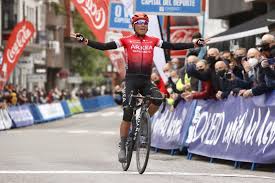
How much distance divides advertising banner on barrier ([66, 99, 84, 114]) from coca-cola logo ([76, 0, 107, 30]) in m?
29.7

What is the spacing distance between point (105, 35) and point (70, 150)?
837 cm

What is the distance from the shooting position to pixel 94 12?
25.2 m

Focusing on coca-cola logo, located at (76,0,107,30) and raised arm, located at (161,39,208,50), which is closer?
raised arm, located at (161,39,208,50)

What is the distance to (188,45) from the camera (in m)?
13.3

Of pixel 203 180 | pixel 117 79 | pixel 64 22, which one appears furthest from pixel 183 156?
pixel 117 79

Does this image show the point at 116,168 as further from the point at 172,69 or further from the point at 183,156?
the point at 172,69

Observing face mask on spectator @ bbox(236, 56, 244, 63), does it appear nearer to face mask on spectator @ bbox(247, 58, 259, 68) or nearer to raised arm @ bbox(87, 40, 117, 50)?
face mask on spectator @ bbox(247, 58, 259, 68)

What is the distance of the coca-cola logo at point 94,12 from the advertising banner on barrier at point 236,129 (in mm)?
8619

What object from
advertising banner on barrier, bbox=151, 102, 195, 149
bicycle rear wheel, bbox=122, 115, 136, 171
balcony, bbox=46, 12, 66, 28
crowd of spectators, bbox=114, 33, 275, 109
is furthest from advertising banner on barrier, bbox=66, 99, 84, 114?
bicycle rear wheel, bbox=122, 115, 136, 171

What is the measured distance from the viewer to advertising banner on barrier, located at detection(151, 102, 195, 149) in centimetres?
1742

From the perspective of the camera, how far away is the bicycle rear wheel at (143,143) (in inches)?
489

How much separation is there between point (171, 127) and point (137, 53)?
5.45 meters

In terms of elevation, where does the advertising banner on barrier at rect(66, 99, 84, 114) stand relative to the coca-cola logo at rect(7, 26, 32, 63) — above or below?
below

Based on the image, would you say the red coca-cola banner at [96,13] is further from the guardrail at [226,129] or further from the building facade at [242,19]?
the guardrail at [226,129]
